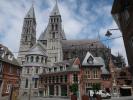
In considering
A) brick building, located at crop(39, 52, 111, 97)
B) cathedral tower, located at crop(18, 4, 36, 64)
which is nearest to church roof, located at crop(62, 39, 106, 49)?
→ cathedral tower, located at crop(18, 4, 36, 64)

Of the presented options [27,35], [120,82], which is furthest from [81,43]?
[120,82]

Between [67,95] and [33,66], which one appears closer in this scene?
[67,95]

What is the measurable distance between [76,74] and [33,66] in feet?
70.2

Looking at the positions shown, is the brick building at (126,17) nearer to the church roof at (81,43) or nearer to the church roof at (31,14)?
the church roof at (81,43)

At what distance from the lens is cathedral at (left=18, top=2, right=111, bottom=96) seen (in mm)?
54812

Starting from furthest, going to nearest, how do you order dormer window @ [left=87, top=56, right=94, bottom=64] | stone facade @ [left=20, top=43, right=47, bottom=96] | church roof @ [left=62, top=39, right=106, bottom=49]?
1. church roof @ [left=62, top=39, right=106, bottom=49]
2. stone facade @ [left=20, top=43, right=47, bottom=96]
3. dormer window @ [left=87, top=56, right=94, bottom=64]

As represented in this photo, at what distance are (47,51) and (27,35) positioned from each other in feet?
48.5

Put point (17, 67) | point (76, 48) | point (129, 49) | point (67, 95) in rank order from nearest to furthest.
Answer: point (129, 49), point (17, 67), point (67, 95), point (76, 48)

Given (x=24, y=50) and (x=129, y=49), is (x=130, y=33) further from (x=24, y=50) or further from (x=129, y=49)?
(x=24, y=50)

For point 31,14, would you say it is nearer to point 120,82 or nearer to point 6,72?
point 6,72

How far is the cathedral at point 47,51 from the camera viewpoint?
54.8 metres

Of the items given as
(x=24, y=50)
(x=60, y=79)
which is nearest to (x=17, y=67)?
(x=60, y=79)

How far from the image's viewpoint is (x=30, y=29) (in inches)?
3044

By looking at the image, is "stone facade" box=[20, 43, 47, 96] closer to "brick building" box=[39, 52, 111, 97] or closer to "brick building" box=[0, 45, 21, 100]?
"brick building" box=[39, 52, 111, 97]
